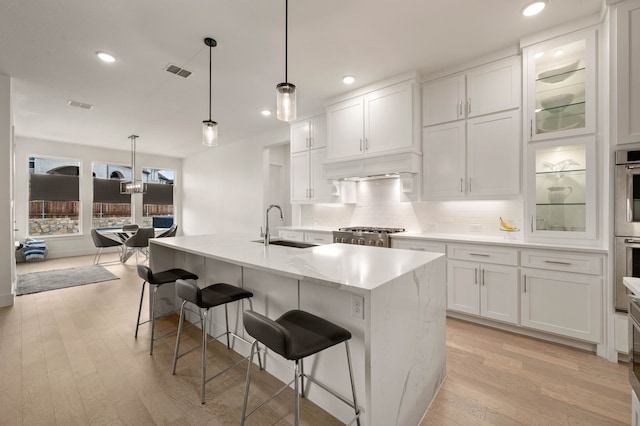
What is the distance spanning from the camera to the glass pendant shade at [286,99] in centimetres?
201

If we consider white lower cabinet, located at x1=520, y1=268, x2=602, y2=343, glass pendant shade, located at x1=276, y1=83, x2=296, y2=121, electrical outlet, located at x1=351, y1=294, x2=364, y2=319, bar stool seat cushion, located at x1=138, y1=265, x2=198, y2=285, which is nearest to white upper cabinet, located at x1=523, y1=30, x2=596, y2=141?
white lower cabinet, located at x1=520, y1=268, x2=602, y2=343

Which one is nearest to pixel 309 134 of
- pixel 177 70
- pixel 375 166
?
pixel 375 166

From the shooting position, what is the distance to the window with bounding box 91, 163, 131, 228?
746 centimetres

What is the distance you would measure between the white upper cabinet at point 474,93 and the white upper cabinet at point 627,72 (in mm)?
740

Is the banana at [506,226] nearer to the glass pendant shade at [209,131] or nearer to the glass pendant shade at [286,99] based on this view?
the glass pendant shade at [286,99]

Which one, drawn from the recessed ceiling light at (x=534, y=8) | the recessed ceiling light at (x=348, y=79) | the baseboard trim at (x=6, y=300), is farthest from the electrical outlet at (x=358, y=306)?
the baseboard trim at (x=6, y=300)

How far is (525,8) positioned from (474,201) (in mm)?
1881

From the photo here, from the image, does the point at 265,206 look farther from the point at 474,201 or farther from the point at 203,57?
the point at 474,201

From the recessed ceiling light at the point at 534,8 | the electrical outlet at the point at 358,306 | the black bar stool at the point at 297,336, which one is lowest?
the black bar stool at the point at 297,336

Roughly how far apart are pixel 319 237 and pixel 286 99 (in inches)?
103

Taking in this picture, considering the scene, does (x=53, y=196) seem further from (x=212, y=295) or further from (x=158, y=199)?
(x=212, y=295)

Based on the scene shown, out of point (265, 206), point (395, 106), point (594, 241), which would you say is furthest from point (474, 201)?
point (265, 206)

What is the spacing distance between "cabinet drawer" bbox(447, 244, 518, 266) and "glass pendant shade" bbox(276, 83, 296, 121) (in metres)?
2.22

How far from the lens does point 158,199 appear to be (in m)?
8.61
